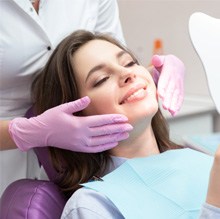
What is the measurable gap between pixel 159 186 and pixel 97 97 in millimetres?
288

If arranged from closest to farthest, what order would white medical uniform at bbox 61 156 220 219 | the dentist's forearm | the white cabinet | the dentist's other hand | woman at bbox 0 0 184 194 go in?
the dentist's other hand → white medical uniform at bbox 61 156 220 219 → woman at bbox 0 0 184 194 → the dentist's forearm → the white cabinet

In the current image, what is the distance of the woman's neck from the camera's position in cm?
117

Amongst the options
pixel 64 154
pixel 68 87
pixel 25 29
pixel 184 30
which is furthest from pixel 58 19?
pixel 184 30

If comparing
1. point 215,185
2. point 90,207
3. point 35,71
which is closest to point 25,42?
point 35,71

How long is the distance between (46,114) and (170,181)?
0.38 m

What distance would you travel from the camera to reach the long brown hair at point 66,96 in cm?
119

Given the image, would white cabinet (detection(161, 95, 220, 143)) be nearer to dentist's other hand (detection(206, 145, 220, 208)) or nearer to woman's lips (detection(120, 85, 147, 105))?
woman's lips (detection(120, 85, 147, 105))

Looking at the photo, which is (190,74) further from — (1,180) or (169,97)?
(1,180)

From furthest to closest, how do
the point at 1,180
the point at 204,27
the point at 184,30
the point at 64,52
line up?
the point at 184,30, the point at 1,180, the point at 64,52, the point at 204,27

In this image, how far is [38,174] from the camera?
57.1 inches

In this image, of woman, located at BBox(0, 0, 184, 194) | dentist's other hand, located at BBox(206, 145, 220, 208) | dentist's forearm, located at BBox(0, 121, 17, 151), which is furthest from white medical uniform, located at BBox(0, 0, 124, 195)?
dentist's other hand, located at BBox(206, 145, 220, 208)

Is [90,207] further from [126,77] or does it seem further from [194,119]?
[194,119]

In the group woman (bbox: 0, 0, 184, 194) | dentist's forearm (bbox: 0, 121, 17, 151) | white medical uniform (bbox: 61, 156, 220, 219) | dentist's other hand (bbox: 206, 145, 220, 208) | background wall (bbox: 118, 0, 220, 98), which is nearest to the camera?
dentist's other hand (bbox: 206, 145, 220, 208)

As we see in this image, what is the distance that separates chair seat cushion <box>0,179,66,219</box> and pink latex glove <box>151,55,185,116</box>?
1.32 feet
